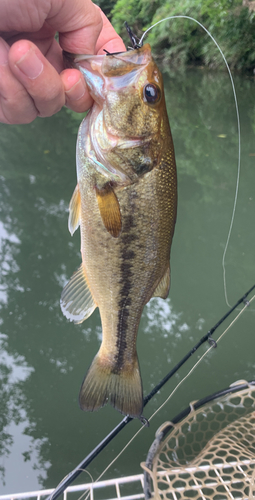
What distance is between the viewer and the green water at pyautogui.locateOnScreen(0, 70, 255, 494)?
101 inches

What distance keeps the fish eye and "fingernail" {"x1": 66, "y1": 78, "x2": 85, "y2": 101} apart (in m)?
0.22

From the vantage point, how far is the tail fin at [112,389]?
146 centimetres

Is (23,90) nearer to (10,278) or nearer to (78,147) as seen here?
(78,147)

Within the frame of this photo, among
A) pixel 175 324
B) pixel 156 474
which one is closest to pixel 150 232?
pixel 156 474

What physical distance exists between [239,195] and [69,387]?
12.2ft

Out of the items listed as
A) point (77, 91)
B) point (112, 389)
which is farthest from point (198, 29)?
point (112, 389)

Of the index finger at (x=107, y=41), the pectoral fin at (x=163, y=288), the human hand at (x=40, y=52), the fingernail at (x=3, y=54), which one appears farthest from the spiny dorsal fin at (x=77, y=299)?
the index finger at (x=107, y=41)

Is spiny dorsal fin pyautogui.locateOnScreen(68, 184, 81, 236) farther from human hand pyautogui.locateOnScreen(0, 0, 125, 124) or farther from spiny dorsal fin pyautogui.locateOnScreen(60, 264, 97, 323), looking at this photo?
human hand pyautogui.locateOnScreen(0, 0, 125, 124)

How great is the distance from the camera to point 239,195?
5.21m

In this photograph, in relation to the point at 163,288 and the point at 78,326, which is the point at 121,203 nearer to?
the point at 163,288

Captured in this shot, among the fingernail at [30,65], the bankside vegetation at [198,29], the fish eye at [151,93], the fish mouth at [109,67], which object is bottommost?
the bankside vegetation at [198,29]

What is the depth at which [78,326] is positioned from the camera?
3.51 metres

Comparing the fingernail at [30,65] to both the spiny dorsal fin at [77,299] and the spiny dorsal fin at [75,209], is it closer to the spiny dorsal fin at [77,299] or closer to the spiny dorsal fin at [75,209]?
the spiny dorsal fin at [75,209]

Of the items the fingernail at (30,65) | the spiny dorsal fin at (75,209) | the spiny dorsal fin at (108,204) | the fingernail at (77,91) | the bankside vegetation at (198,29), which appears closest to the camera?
the fingernail at (30,65)
